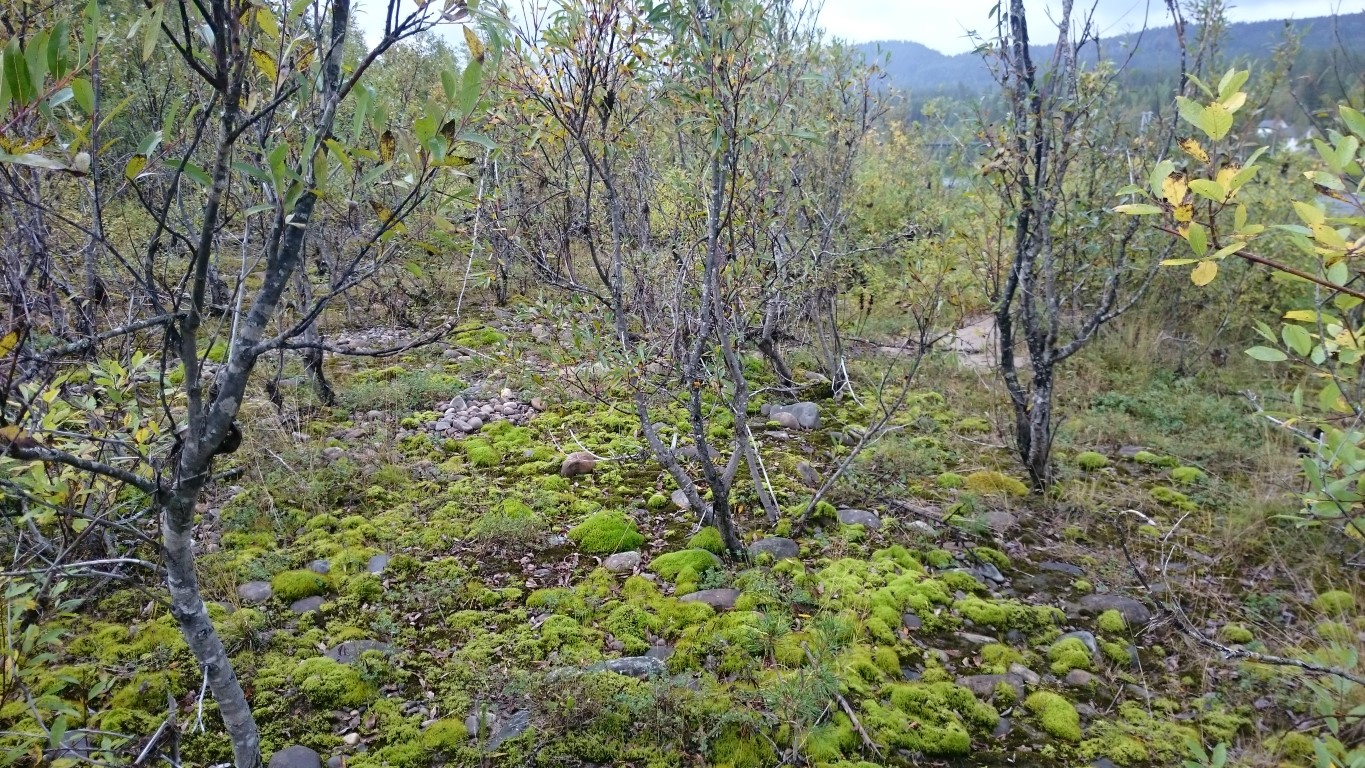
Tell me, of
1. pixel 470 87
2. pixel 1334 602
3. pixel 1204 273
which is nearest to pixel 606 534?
pixel 470 87

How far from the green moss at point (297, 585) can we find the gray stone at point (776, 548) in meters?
2.48

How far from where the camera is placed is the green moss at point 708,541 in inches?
169

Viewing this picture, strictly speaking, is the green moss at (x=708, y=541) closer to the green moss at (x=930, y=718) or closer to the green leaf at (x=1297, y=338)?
the green moss at (x=930, y=718)

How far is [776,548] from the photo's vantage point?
14.0ft

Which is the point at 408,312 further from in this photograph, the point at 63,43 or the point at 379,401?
the point at 63,43

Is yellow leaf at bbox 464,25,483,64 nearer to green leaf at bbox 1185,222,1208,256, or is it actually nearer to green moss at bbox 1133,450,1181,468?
green leaf at bbox 1185,222,1208,256

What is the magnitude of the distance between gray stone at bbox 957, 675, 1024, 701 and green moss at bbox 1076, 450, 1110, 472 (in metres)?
2.94

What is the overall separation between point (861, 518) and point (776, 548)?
31.3 inches

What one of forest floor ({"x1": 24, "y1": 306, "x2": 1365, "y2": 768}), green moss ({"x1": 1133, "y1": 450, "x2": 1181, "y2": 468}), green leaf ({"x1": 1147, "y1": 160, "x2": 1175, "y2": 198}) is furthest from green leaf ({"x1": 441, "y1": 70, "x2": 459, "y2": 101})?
green moss ({"x1": 1133, "y1": 450, "x2": 1181, "y2": 468})

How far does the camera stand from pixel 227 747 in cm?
277

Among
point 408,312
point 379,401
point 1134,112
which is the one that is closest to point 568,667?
point 379,401

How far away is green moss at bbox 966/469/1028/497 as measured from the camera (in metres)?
5.18

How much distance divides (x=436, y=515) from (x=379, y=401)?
91.1 inches

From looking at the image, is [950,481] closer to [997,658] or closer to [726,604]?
[997,658]
